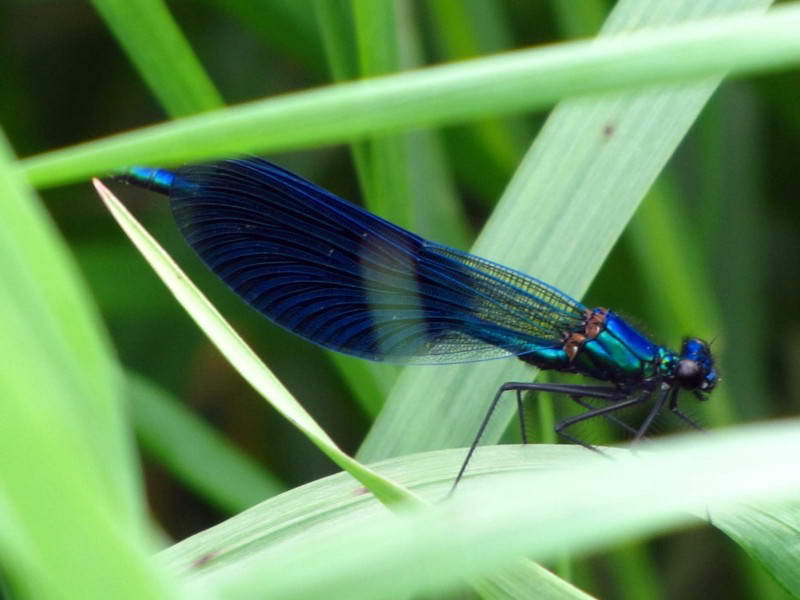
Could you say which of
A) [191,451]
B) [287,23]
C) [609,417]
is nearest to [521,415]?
[609,417]

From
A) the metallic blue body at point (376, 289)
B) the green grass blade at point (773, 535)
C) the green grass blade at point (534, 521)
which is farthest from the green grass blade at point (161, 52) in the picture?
the green grass blade at point (534, 521)

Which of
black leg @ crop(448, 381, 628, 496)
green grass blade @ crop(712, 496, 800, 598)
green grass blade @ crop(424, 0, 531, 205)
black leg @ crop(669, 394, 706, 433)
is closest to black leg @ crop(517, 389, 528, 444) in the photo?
black leg @ crop(448, 381, 628, 496)

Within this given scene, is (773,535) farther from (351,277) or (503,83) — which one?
(351,277)

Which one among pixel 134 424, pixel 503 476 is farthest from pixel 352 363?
pixel 503 476

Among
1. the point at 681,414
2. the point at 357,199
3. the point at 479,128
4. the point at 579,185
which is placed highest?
the point at 357,199

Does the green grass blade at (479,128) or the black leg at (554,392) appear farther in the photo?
the green grass blade at (479,128)

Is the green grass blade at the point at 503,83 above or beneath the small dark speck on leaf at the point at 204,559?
above

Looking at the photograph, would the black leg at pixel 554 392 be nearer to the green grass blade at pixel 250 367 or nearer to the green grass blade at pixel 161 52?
the green grass blade at pixel 250 367
